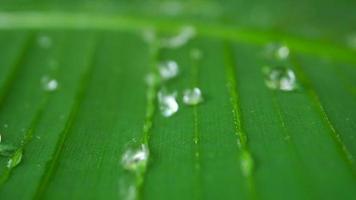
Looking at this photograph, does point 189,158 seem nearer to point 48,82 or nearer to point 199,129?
point 199,129

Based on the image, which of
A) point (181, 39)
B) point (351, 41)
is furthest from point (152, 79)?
point (351, 41)

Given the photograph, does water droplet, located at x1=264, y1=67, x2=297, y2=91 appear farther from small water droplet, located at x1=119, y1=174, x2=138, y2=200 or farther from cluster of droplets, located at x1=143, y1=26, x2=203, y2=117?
small water droplet, located at x1=119, y1=174, x2=138, y2=200

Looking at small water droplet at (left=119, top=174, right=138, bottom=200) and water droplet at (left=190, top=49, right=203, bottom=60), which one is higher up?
small water droplet at (left=119, top=174, right=138, bottom=200)

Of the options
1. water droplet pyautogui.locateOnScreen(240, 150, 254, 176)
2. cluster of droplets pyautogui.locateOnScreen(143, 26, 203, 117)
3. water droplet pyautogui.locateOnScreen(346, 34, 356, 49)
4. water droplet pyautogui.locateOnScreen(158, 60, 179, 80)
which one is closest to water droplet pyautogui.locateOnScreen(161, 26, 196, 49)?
cluster of droplets pyautogui.locateOnScreen(143, 26, 203, 117)

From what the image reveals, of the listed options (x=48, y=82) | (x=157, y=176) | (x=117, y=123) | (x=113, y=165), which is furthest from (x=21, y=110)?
(x=157, y=176)

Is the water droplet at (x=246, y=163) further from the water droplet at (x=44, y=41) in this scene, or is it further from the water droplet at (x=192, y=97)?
the water droplet at (x=44, y=41)

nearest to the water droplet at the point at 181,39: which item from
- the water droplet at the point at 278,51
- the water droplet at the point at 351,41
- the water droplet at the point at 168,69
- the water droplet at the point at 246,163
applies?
the water droplet at the point at 168,69
